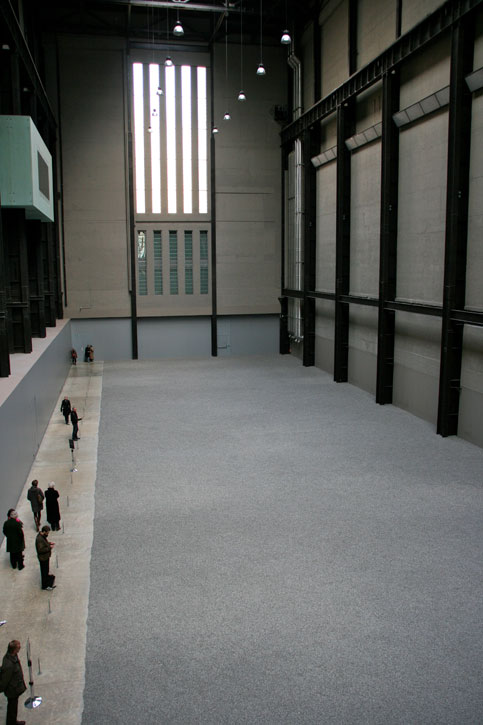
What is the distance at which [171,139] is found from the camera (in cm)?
3312

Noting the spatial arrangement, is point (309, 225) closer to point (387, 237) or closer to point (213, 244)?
point (213, 244)

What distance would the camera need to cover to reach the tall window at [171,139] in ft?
107

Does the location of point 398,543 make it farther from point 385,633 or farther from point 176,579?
point 176,579

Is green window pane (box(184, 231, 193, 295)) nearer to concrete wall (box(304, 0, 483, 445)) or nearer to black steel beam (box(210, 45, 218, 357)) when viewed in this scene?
black steel beam (box(210, 45, 218, 357))

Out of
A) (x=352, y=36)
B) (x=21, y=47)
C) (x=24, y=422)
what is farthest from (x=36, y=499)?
(x=352, y=36)

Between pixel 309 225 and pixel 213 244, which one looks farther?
pixel 213 244

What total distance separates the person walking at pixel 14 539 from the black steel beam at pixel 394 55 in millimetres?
16390

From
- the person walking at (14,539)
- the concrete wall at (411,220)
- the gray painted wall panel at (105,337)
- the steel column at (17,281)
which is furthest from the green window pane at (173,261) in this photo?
the person walking at (14,539)

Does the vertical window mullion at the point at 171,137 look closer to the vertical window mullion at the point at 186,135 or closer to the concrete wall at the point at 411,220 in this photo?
the vertical window mullion at the point at 186,135

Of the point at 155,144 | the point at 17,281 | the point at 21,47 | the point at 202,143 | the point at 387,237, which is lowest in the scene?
the point at 17,281

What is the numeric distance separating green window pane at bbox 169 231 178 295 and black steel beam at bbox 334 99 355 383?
35.8ft

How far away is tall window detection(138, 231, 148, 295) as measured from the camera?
110ft

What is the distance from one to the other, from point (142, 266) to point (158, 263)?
2.91 ft

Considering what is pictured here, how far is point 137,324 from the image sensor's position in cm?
3412
